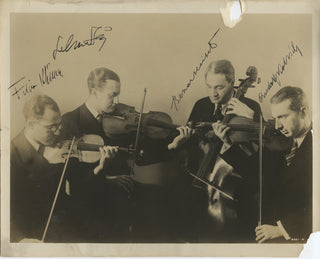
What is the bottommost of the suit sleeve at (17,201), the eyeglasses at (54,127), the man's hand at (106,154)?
the suit sleeve at (17,201)

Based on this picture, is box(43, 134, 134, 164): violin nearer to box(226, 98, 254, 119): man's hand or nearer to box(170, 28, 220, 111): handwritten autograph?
box(170, 28, 220, 111): handwritten autograph

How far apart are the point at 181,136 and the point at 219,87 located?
5.6 inches

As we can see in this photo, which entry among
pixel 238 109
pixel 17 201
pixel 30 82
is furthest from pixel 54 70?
pixel 238 109

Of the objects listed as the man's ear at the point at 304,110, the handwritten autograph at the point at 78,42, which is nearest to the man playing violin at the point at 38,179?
the handwritten autograph at the point at 78,42

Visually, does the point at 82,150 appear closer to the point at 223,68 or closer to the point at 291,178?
the point at 223,68

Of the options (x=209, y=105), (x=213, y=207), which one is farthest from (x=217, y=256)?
(x=209, y=105)

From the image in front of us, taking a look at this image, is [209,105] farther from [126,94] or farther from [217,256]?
[217,256]

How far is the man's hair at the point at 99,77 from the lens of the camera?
2.96ft

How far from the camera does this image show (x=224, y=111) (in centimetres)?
91

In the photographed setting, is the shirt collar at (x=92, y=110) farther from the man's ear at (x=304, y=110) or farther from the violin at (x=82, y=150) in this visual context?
the man's ear at (x=304, y=110)

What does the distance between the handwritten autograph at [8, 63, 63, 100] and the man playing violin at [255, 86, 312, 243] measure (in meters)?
0.51

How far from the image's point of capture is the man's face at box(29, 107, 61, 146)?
35.5 inches

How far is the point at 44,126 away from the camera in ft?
2.97

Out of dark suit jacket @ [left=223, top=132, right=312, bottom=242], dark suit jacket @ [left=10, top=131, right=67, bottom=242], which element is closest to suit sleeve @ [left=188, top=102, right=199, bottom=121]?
dark suit jacket @ [left=223, top=132, right=312, bottom=242]
